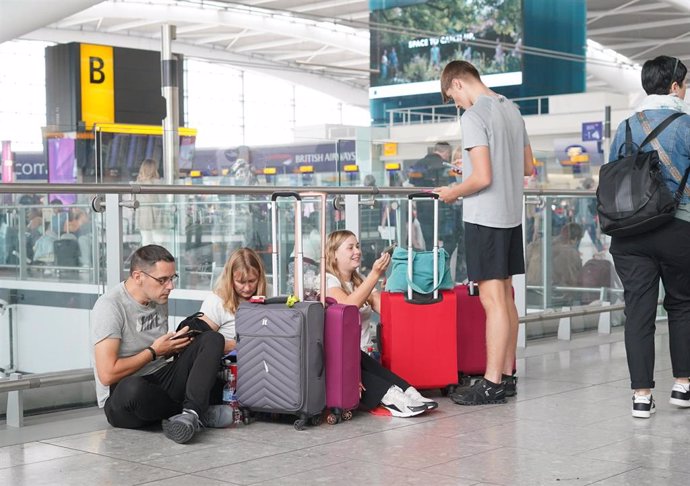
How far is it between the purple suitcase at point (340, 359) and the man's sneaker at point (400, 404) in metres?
0.19

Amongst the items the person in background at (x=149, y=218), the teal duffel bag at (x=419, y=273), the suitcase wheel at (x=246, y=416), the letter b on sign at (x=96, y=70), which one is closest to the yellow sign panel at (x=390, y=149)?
the letter b on sign at (x=96, y=70)

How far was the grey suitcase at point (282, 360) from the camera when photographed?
14.8 ft

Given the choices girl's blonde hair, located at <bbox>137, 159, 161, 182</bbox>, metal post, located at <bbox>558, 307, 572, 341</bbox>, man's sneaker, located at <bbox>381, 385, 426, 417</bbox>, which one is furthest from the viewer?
girl's blonde hair, located at <bbox>137, 159, 161, 182</bbox>

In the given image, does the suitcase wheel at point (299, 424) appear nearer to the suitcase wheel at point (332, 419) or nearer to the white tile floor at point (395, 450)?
the white tile floor at point (395, 450)

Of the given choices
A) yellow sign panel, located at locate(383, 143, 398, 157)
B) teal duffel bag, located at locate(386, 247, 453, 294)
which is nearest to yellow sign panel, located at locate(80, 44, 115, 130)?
yellow sign panel, located at locate(383, 143, 398, 157)

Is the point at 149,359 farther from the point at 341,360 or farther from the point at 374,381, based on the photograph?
the point at 374,381

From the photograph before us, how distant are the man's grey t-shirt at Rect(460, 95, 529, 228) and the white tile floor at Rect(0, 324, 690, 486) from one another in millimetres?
907

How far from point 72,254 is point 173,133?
376cm

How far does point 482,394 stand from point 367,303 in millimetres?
758

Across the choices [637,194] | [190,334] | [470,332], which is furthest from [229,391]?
[637,194]

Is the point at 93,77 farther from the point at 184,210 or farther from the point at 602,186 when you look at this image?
the point at 602,186

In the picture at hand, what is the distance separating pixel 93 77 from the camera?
43.8 feet

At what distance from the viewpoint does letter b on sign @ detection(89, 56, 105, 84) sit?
13271 mm

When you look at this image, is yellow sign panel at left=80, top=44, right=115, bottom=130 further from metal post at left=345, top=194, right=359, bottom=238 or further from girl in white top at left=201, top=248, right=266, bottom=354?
girl in white top at left=201, top=248, right=266, bottom=354
